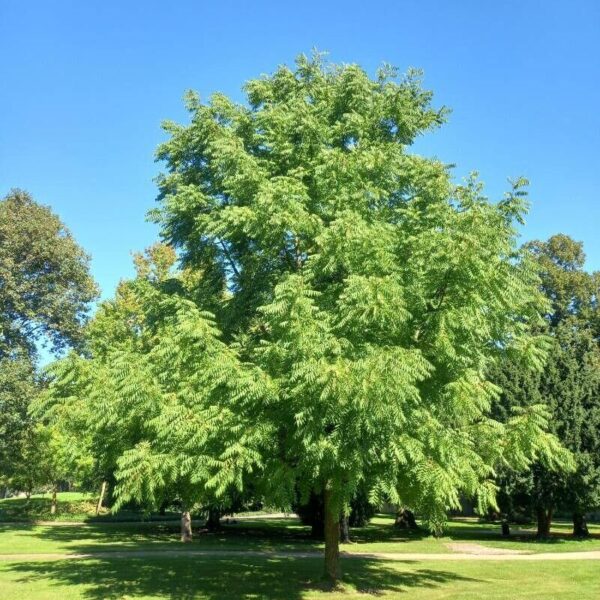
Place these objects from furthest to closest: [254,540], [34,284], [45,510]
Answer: [45,510] → [34,284] → [254,540]

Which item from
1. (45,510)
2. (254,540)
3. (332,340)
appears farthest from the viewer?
(45,510)

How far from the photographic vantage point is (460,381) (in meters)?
11.0

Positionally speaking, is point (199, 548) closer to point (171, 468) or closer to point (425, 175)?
point (171, 468)

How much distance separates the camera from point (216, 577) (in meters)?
17.2

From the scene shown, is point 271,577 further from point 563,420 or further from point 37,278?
point 37,278

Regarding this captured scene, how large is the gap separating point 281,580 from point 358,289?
34.7ft

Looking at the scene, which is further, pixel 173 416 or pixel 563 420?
pixel 563 420

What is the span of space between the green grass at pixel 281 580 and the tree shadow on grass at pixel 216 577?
2 cm

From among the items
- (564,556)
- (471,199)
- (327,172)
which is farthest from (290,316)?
(564,556)

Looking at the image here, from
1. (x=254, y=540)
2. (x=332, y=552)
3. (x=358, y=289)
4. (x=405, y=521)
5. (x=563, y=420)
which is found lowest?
(x=254, y=540)

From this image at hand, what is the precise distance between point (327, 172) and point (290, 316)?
4.30 m

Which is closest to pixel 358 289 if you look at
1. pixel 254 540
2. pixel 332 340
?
pixel 332 340

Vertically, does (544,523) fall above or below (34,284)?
below

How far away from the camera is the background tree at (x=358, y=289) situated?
32.0 ft
